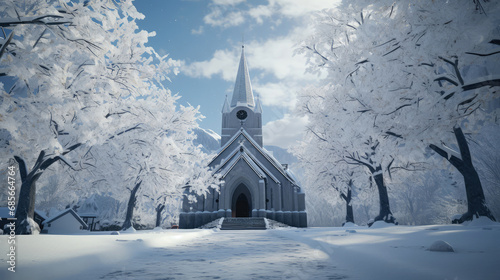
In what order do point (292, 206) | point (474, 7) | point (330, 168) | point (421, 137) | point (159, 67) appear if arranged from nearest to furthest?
point (474, 7), point (421, 137), point (159, 67), point (330, 168), point (292, 206)

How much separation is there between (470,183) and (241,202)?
26215 millimetres

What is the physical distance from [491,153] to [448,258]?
27709 millimetres

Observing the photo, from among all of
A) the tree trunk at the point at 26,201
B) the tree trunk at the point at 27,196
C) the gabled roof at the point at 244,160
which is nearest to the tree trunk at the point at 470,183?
the tree trunk at the point at 27,196

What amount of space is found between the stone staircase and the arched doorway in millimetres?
7988

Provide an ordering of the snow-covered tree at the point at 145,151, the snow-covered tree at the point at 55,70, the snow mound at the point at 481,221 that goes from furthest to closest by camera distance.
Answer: the snow-covered tree at the point at 145,151, the snow mound at the point at 481,221, the snow-covered tree at the point at 55,70

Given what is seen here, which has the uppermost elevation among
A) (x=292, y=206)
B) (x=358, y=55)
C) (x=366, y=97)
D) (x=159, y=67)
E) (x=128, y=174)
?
(x=159, y=67)

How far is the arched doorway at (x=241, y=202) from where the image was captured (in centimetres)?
3103

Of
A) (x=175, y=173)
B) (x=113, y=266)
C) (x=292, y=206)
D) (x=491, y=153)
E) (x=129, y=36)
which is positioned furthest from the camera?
Result: (x=292, y=206)

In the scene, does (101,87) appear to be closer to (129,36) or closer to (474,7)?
(129,36)

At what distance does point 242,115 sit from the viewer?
1535 inches

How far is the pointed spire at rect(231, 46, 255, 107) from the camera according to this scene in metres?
39.7

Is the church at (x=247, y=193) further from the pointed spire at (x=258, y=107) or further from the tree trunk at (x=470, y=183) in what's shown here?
the tree trunk at (x=470, y=183)

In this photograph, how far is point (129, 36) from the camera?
372 inches

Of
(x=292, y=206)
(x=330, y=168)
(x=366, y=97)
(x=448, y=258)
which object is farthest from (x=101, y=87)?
(x=292, y=206)
